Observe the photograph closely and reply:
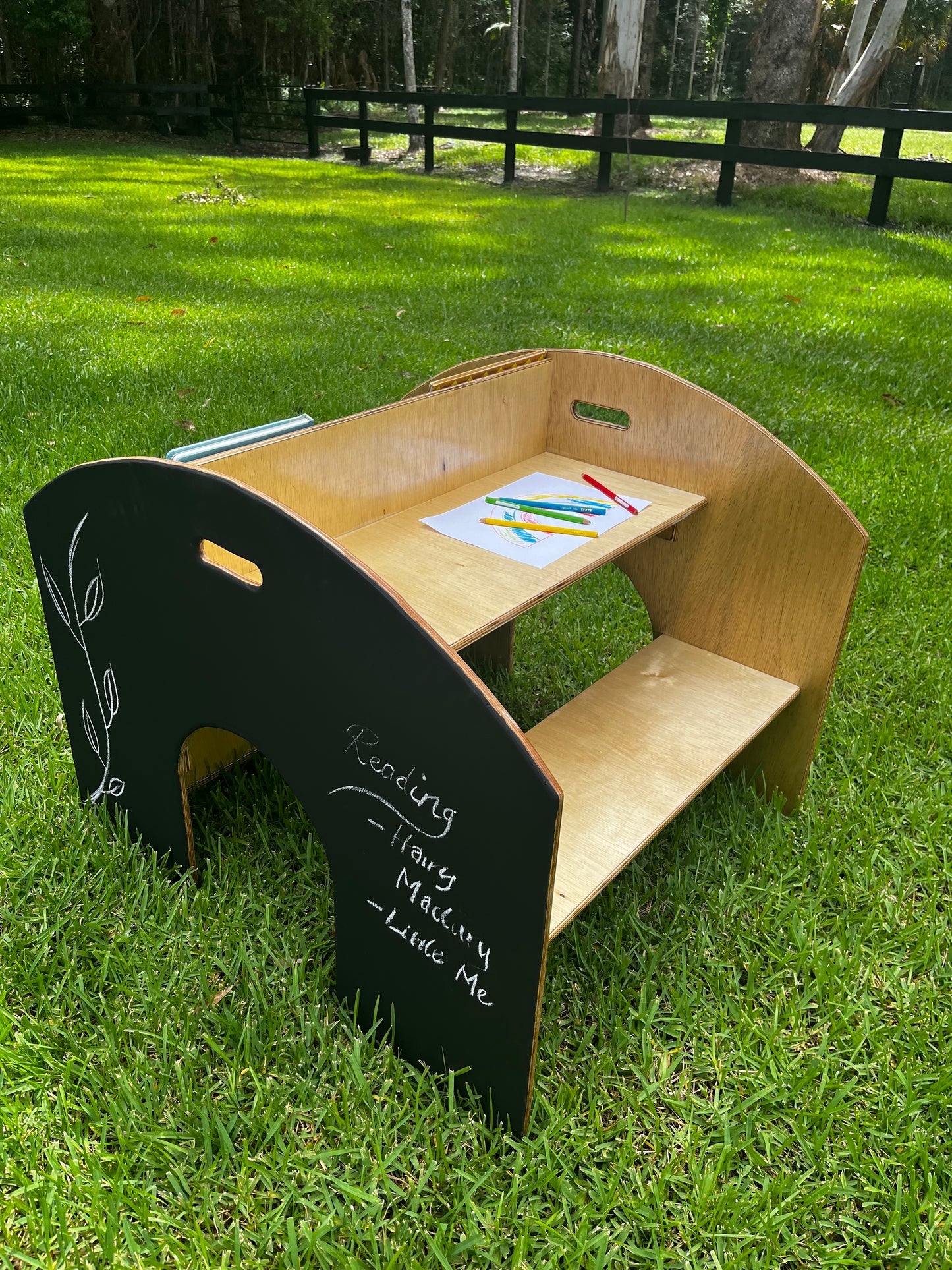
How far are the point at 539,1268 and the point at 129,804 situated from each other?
44.7 inches

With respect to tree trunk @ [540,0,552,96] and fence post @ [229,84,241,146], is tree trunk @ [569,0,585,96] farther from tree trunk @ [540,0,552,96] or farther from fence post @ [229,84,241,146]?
fence post @ [229,84,241,146]

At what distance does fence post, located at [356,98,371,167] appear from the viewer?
12.7m

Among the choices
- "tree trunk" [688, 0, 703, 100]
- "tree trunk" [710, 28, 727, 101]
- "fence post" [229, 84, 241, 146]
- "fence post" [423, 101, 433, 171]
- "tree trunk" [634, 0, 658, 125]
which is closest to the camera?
"fence post" [423, 101, 433, 171]

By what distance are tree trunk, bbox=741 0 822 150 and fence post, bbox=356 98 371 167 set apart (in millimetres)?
5131

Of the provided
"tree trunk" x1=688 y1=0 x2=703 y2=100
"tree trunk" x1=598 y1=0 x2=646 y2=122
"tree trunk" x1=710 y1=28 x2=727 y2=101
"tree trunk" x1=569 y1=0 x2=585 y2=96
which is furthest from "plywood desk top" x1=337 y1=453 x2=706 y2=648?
"tree trunk" x1=688 y1=0 x2=703 y2=100

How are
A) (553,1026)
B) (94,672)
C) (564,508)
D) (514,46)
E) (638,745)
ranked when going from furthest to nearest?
(514,46)
(564,508)
(638,745)
(94,672)
(553,1026)

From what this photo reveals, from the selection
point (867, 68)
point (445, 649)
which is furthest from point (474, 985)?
point (867, 68)

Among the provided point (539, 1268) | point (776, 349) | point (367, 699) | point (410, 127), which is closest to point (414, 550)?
point (367, 699)

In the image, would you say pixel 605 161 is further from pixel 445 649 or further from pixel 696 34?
pixel 696 34

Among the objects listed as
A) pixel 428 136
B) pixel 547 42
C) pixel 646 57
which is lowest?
pixel 428 136

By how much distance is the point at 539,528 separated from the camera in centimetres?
204

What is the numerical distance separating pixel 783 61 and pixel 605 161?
3.66 m

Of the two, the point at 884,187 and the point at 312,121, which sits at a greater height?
the point at 312,121

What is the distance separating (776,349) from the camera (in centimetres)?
547
